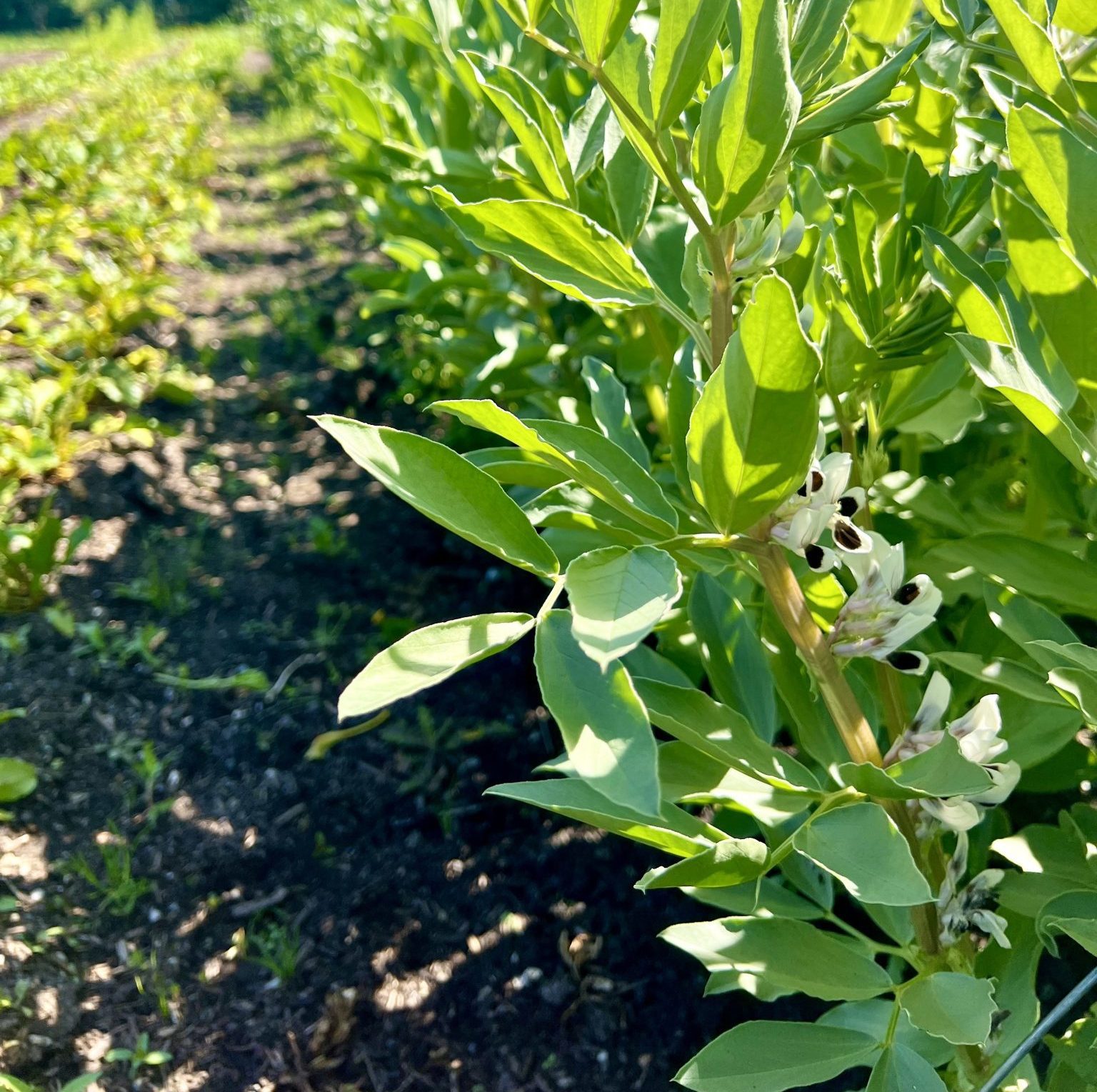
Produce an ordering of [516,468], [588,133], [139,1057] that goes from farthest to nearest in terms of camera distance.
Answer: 1. [139,1057]
2. [588,133]
3. [516,468]

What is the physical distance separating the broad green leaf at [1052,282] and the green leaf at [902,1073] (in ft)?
2.08

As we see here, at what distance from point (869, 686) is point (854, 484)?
0.83 feet

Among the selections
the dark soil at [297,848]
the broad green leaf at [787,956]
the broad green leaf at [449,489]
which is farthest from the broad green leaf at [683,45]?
the dark soil at [297,848]

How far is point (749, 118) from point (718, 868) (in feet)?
1.93

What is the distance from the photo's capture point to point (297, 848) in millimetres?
1946

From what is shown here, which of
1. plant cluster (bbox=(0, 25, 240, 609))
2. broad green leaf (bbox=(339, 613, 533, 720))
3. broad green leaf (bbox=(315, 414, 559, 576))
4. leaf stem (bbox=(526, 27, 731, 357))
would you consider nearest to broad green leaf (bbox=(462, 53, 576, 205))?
leaf stem (bbox=(526, 27, 731, 357))

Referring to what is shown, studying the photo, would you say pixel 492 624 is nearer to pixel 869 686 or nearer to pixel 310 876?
pixel 869 686

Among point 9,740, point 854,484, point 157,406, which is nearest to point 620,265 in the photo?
point 854,484

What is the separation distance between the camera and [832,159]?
1777 mm

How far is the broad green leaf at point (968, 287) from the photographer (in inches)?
28.1

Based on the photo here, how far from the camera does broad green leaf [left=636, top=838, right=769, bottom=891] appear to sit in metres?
0.76

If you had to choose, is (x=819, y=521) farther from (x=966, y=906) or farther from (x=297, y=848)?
(x=297, y=848)

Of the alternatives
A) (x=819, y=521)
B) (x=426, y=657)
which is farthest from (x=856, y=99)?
(x=426, y=657)

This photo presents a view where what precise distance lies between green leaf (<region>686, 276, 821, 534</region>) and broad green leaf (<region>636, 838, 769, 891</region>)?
26 centimetres
